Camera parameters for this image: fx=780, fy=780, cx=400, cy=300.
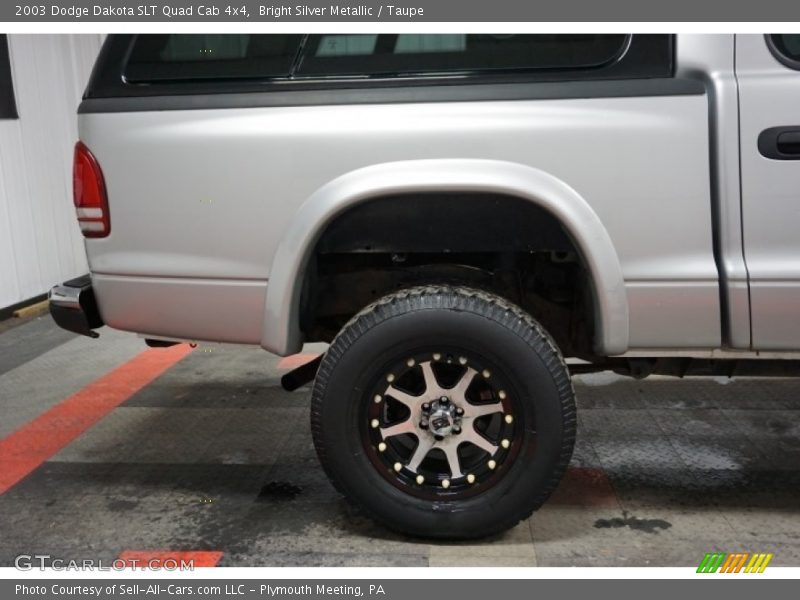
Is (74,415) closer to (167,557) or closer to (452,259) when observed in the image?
(167,557)

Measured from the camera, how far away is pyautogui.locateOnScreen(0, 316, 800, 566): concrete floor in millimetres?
2689

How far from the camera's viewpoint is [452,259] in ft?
9.59

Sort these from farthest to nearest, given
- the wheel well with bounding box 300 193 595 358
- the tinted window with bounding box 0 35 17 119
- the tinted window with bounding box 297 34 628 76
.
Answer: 1. the tinted window with bounding box 0 35 17 119
2. the wheel well with bounding box 300 193 595 358
3. the tinted window with bounding box 297 34 628 76

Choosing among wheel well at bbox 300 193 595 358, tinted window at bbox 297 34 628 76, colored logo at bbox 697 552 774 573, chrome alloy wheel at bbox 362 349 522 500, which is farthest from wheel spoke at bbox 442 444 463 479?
tinted window at bbox 297 34 628 76

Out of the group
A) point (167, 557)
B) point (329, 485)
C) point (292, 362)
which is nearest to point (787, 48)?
point (329, 485)

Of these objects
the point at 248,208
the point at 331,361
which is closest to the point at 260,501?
the point at 331,361

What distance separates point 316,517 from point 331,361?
69cm

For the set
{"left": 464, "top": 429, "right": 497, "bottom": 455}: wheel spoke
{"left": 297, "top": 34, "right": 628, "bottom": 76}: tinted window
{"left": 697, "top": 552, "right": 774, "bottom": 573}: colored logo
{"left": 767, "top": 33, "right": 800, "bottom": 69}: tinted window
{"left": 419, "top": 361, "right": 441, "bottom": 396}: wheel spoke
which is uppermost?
{"left": 297, "top": 34, "right": 628, "bottom": 76}: tinted window

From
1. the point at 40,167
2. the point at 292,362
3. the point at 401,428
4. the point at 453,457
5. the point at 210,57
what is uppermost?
the point at 210,57

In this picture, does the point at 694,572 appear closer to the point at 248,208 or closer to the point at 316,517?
the point at 316,517

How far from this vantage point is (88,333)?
3.01 m

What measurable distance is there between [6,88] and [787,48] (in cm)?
571

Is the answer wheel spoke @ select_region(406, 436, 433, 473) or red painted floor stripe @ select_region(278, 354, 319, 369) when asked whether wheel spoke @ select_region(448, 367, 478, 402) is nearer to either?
wheel spoke @ select_region(406, 436, 433, 473)

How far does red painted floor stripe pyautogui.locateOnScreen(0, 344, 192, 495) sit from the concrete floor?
6 cm
